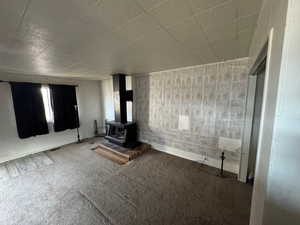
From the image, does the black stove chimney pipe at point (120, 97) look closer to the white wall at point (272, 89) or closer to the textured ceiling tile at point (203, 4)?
the textured ceiling tile at point (203, 4)

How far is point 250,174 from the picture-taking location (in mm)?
2373

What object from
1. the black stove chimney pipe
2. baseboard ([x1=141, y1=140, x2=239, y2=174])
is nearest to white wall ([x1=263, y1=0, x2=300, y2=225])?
baseboard ([x1=141, y1=140, x2=239, y2=174])

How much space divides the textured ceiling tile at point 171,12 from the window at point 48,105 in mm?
4158

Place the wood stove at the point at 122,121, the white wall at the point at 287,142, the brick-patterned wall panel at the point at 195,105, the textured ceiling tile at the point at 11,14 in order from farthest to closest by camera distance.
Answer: the wood stove at the point at 122,121 → the brick-patterned wall panel at the point at 195,105 → the textured ceiling tile at the point at 11,14 → the white wall at the point at 287,142

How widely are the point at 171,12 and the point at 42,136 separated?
15.3 feet

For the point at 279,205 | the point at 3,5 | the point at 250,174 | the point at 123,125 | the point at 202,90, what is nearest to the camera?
the point at 279,205

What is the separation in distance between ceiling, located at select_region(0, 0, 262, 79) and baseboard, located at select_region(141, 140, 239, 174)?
2.21 m

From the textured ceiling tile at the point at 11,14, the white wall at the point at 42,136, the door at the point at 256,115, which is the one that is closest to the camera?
the textured ceiling tile at the point at 11,14

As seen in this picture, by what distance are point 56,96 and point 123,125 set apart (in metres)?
2.34

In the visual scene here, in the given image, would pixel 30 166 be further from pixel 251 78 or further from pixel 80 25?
pixel 251 78

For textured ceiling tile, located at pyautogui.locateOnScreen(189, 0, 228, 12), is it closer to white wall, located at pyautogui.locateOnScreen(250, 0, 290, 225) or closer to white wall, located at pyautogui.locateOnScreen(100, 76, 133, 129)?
white wall, located at pyautogui.locateOnScreen(250, 0, 290, 225)

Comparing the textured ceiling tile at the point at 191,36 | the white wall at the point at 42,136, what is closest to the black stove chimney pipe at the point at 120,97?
the white wall at the point at 42,136

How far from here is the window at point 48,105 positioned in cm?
375

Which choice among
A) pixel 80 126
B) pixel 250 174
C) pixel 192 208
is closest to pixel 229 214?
pixel 192 208
